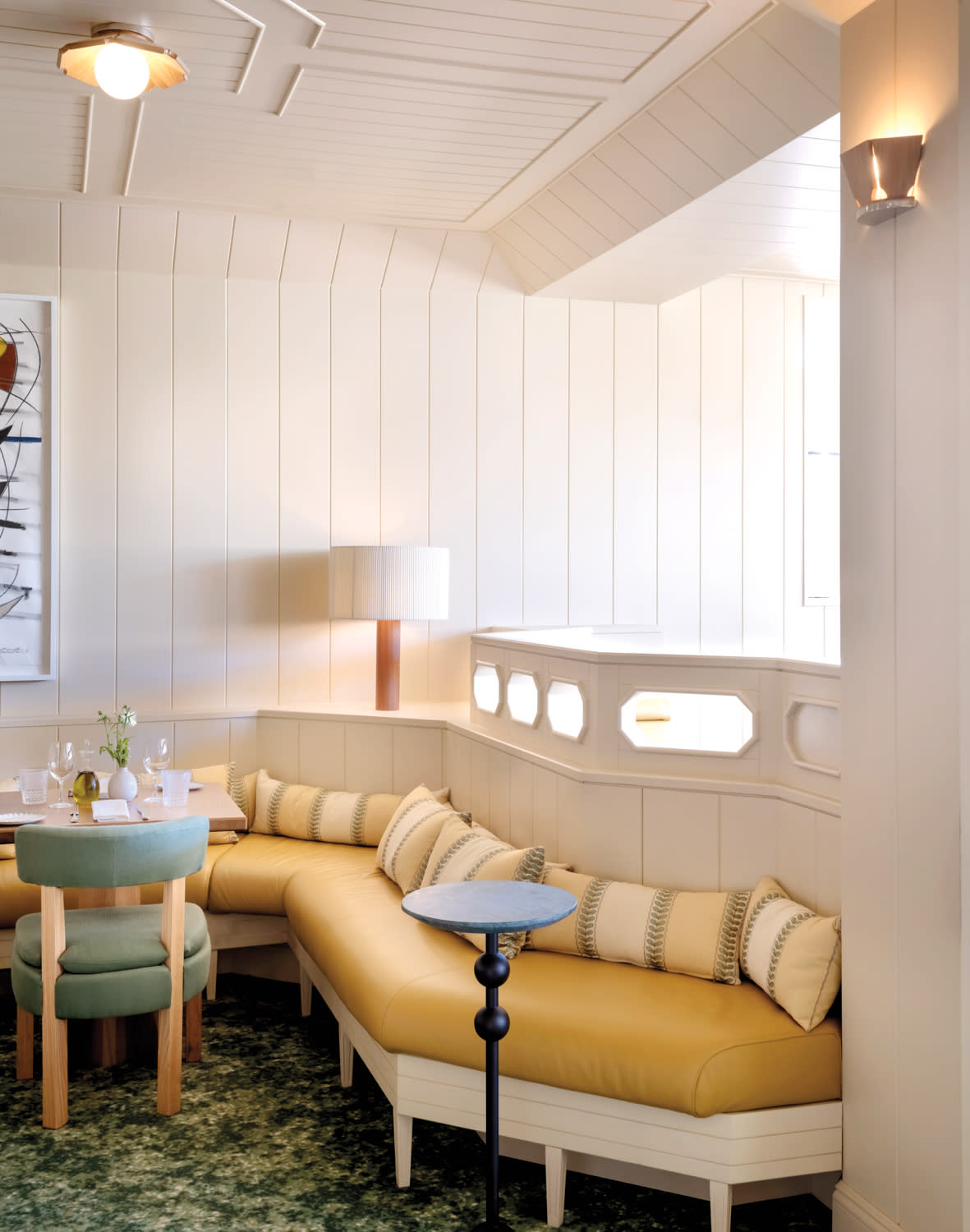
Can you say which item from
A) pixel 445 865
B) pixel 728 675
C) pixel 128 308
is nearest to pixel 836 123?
pixel 728 675

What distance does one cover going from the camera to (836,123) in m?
3.12

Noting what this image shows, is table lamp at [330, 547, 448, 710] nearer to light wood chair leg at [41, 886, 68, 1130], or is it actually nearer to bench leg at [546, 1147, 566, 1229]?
light wood chair leg at [41, 886, 68, 1130]

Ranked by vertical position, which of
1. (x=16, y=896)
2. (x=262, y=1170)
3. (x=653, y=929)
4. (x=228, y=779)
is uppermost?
(x=228, y=779)

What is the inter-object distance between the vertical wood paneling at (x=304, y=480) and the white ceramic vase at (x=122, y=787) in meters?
1.22

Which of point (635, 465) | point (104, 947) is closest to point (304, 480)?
point (635, 465)

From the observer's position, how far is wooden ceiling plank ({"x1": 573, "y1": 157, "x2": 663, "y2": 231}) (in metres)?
3.87

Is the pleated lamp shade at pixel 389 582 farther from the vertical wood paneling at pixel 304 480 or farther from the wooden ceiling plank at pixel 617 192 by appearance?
the wooden ceiling plank at pixel 617 192

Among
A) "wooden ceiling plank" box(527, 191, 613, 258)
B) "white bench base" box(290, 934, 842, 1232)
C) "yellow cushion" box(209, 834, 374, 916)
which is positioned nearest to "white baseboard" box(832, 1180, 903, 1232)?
"white bench base" box(290, 934, 842, 1232)

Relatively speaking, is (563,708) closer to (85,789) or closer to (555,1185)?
(555,1185)

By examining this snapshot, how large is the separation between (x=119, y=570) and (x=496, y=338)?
199 centimetres

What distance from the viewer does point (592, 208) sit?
4.12m

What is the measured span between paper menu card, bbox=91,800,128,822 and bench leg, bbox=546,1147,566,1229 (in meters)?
1.63

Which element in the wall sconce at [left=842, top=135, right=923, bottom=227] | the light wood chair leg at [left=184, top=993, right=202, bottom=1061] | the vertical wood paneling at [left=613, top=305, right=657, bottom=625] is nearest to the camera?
the wall sconce at [left=842, top=135, right=923, bottom=227]

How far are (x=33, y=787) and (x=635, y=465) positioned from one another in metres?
3.04
